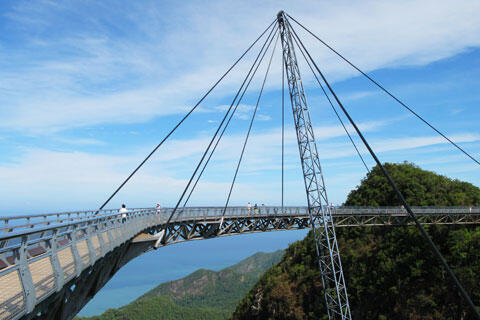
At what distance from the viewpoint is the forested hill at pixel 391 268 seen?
3731 cm

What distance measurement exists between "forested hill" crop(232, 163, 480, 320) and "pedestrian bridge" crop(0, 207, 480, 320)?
5098mm

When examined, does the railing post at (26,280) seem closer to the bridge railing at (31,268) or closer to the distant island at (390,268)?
the bridge railing at (31,268)

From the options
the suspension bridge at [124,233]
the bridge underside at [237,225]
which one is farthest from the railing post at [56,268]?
the bridge underside at [237,225]

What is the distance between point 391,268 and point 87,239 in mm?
43538

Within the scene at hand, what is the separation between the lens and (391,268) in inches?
1655

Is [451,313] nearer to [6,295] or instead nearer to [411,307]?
[411,307]

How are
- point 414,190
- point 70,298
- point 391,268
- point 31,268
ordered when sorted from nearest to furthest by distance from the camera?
point 31,268
point 70,298
point 391,268
point 414,190

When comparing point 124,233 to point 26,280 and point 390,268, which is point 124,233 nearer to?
point 26,280

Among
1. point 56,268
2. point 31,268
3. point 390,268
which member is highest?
point 56,268

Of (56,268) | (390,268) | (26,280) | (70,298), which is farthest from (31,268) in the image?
(390,268)

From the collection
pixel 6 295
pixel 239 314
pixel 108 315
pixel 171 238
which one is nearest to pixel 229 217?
pixel 171 238

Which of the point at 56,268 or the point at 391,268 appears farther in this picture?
the point at 391,268

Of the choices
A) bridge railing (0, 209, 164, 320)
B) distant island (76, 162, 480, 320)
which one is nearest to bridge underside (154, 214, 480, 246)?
distant island (76, 162, 480, 320)

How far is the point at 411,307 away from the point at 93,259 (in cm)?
4142
